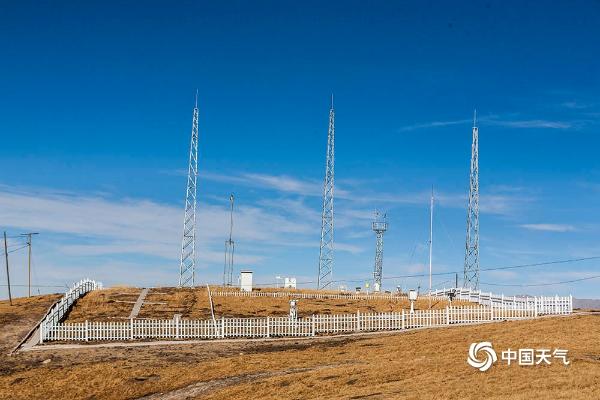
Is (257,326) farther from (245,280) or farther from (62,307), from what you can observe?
(245,280)

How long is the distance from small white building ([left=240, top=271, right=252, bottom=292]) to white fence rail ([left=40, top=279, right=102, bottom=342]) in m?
13.9

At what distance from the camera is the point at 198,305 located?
2021 inches

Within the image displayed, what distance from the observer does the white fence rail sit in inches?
1427

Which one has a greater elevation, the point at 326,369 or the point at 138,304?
the point at 326,369

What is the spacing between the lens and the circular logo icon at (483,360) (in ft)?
66.5

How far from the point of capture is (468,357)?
71.8ft

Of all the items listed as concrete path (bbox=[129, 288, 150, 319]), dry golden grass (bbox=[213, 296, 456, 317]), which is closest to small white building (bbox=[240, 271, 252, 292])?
dry golden grass (bbox=[213, 296, 456, 317])

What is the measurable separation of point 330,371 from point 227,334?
16.3 m

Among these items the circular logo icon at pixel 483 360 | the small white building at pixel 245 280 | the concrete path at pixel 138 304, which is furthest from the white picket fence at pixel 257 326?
the small white building at pixel 245 280

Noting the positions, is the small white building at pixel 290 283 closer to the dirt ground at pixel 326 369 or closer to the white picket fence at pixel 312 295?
the white picket fence at pixel 312 295

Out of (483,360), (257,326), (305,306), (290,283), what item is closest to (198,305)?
(305,306)

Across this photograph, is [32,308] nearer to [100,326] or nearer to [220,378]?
[100,326]

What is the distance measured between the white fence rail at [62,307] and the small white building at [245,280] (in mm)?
13946

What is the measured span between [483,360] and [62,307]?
104ft
